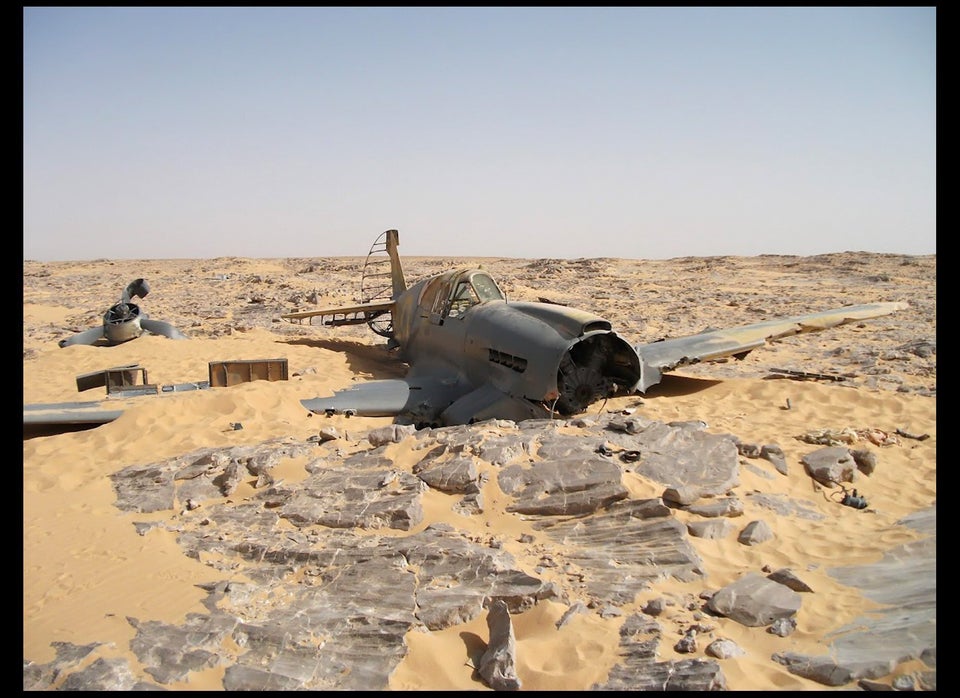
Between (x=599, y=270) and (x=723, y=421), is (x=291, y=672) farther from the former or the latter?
(x=599, y=270)

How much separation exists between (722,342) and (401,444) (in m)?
6.74

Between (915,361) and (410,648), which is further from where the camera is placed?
(915,361)

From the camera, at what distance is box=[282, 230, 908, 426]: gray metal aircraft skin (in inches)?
311

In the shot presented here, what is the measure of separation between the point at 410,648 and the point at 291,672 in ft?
2.15

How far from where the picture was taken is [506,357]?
8516 millimetres

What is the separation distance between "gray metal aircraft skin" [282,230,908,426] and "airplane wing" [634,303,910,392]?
2 cm

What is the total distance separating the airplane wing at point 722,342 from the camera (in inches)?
376

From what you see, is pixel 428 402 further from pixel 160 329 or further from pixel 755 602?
pixel 160 329

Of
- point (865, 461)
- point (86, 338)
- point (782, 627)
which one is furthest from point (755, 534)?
point (86, 338)

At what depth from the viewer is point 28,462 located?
22.5ft

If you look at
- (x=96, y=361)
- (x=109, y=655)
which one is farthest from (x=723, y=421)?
(x=96, y=361)

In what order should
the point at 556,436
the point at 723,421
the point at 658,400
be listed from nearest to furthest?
1. the point at 556,436
2. the point at 723,421
3. the point at 658,400

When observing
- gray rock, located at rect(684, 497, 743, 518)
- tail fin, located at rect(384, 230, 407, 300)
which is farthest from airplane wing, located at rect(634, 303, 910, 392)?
tail fin, located at rect(384, 230, 407, 300)

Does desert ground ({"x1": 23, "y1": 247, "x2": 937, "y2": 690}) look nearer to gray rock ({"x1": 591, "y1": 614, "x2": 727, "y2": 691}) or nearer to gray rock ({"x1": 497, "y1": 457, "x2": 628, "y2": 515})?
gray rock ({"x1": 591, "y1": 614, "x2": 727, "y2": 691})
